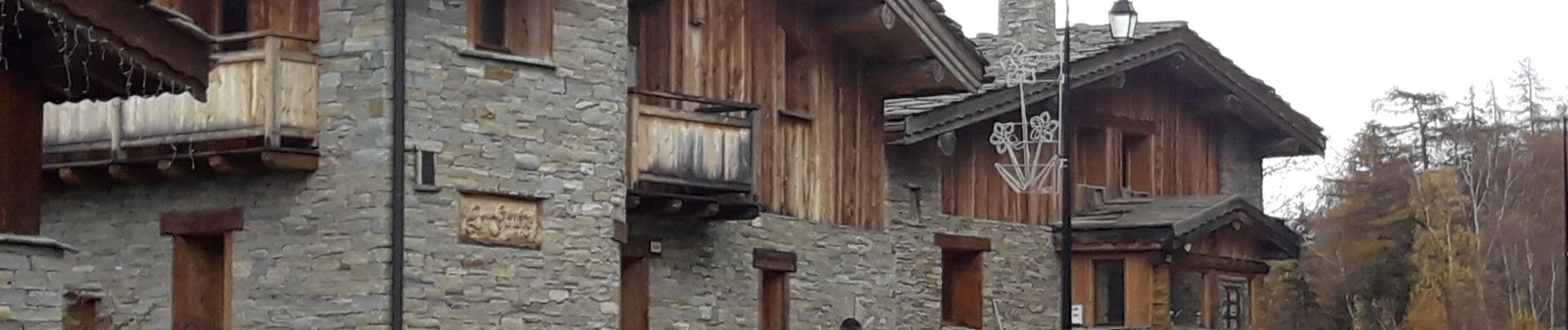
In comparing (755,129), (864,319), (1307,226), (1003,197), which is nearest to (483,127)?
(755,129)

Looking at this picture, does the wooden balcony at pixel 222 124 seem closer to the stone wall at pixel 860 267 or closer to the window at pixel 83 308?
the window at pixel 83 308

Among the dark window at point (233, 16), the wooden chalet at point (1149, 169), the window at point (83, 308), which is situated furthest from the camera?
the wooden chalet at point (1149, 169)

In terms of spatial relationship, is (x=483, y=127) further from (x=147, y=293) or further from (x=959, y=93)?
(x=959, y=93)

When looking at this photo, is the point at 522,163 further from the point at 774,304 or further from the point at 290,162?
the point at 774,304

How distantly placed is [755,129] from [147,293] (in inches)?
224

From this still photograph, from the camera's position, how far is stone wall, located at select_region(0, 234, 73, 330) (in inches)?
668

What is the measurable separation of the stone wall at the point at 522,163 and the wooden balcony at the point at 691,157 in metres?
0.84

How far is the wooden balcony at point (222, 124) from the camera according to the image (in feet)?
77.6

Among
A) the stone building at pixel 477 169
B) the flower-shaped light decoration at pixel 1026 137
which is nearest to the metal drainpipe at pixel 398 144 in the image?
the stone building at pixel 477 169

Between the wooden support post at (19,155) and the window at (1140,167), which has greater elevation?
the window at (1140,167)

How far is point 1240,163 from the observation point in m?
39.0

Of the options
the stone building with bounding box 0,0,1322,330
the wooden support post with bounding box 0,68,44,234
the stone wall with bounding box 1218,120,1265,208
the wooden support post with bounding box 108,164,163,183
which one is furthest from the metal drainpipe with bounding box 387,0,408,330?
the stone wall with bounding box 1218,120,1265,208

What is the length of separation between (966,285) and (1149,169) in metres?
3.74

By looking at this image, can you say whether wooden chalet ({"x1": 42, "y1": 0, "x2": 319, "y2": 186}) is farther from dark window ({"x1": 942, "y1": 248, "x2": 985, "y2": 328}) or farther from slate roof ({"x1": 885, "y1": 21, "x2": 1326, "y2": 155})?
dark window ({"x1": 942, "y1": 248, "x2": 985, "y2": 328})
